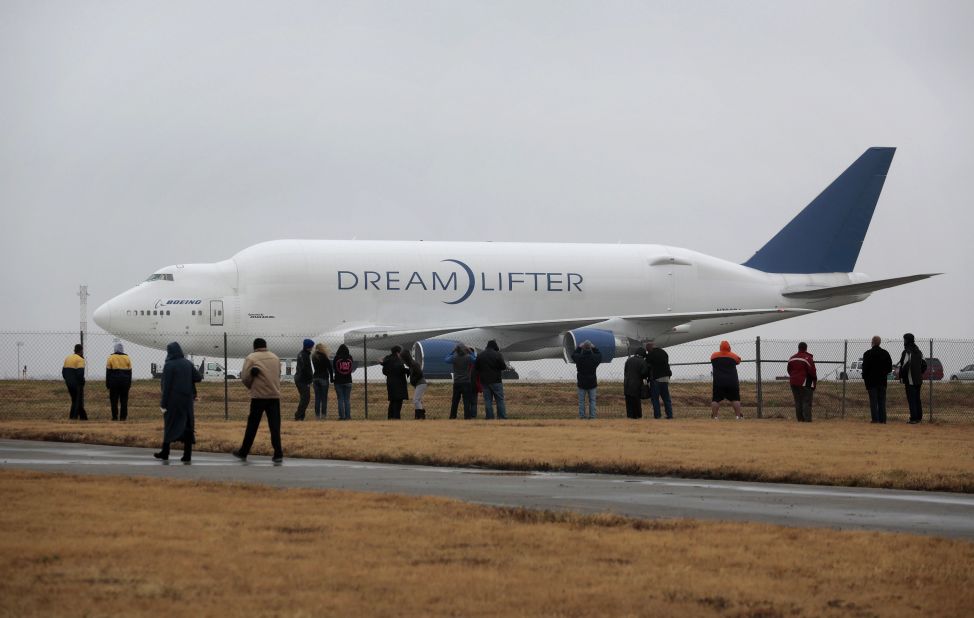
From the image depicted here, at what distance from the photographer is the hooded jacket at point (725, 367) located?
94.3 feet

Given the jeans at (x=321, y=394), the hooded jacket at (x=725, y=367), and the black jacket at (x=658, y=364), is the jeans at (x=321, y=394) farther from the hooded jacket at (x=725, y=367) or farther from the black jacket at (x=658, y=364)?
the hooded jacket at (x=725, y=367)

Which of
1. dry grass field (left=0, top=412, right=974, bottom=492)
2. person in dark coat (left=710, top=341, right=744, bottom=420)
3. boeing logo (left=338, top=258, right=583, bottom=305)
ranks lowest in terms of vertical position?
dry grass field (left=0, top=412, right=974, bottom=492)

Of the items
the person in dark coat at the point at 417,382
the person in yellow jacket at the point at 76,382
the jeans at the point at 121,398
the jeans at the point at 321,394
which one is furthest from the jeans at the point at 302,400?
the person in yellow jacket at the point at 76,382

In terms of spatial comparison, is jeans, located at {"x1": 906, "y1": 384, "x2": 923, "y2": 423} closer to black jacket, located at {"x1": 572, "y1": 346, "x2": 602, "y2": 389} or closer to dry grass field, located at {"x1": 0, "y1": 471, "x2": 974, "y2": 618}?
black jacket, located at {"x1": 572, "y1": 346, "x2": 602, "y2": 389}

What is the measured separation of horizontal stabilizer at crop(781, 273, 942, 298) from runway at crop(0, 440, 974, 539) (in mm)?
28402

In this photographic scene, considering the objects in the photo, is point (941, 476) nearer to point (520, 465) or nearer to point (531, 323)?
point (520, 465)

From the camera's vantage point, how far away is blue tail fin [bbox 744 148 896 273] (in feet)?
159

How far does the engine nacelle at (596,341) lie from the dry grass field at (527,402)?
139cm

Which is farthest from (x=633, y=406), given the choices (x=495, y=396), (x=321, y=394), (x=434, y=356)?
(x=434, y=356)

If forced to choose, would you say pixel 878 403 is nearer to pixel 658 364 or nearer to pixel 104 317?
pixel 658 364

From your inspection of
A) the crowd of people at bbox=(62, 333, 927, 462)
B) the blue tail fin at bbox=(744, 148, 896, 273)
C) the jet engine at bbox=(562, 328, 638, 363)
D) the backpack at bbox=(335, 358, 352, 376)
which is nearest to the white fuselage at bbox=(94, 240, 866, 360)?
the jet engine at bbox=(562, 328, 638, 363)

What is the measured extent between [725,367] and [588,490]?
51.3 ft

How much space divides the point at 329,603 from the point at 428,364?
30.4m

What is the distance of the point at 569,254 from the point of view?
4500 centimetres
